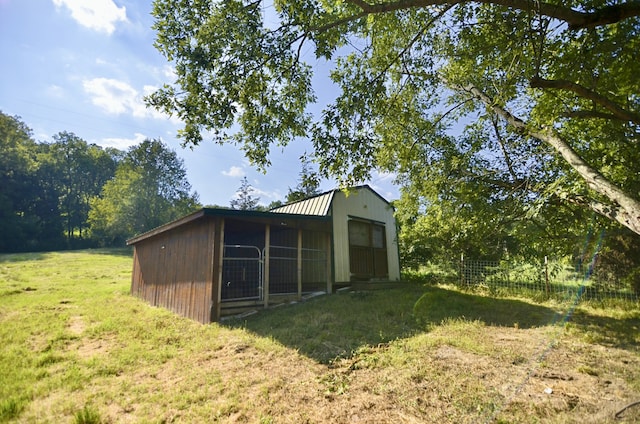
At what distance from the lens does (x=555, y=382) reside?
10.5ft

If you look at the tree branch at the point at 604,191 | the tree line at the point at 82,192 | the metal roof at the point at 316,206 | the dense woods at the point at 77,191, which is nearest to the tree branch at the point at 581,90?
the tree branch at the point at 604,191

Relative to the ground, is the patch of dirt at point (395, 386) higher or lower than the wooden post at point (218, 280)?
lower

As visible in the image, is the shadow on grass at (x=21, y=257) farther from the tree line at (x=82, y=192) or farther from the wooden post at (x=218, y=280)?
the wooden post at (x=218, y=280)

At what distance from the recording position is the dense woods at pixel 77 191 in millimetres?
31406

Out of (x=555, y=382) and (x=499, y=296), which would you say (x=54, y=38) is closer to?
(x=555, y=382)

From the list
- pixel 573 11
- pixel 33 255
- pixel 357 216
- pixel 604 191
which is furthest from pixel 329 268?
pixel 33 255

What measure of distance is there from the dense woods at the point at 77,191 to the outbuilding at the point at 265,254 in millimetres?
26026

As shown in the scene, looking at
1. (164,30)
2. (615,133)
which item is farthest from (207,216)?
(615,133)

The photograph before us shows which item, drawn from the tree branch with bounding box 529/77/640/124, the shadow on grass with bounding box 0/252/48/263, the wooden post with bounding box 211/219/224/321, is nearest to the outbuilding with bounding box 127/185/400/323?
the wooden post with bounding box 211/219/224/321

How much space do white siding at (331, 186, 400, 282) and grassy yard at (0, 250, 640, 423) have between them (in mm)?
2453

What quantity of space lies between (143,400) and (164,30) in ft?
15.4

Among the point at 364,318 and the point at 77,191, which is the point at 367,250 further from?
the point at 77,191

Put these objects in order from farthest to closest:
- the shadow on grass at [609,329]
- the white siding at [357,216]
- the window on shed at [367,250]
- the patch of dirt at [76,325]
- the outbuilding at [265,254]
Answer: the window on shed at [367,250]
the white siding at [357,216]
the outbuilding at [265,254]
the patch of dirt at [76,325]
the shadow on grass at [609,329]

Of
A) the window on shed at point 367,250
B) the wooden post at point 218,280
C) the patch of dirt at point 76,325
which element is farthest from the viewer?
the window on shed at point 367,250
